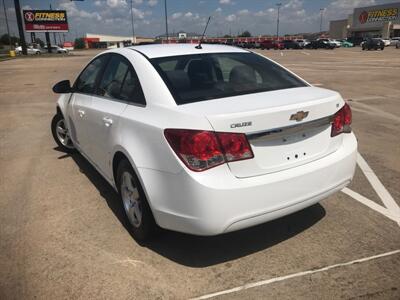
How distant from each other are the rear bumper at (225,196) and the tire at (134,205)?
0.61 ft

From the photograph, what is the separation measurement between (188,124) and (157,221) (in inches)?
32.3

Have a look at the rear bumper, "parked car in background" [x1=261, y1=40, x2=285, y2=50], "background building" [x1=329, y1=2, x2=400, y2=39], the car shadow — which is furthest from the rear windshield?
"background building" [x1=329, y1=2, x2=400, y2=39]

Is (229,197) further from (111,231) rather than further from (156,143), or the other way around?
(111,231)

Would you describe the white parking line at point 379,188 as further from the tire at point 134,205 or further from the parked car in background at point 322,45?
the parked car in background at point 322,45

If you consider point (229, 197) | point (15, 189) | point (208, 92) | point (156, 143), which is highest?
point (208, 92)

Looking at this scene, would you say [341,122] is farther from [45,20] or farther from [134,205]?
[45,20]

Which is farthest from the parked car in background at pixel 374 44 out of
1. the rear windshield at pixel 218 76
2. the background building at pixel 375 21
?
the rear windshield at pixel 218 76

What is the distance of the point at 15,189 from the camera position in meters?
4.74

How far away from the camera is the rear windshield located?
10.4 feet

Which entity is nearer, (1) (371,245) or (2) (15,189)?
(1) (371,245)

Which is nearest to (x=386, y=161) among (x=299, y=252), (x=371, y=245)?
(x=371, y=245)

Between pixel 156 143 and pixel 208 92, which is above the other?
pixel 208 92

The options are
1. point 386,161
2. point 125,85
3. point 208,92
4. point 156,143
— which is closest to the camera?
point 156,143

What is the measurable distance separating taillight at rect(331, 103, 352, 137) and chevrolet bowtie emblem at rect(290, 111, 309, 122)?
419mm
